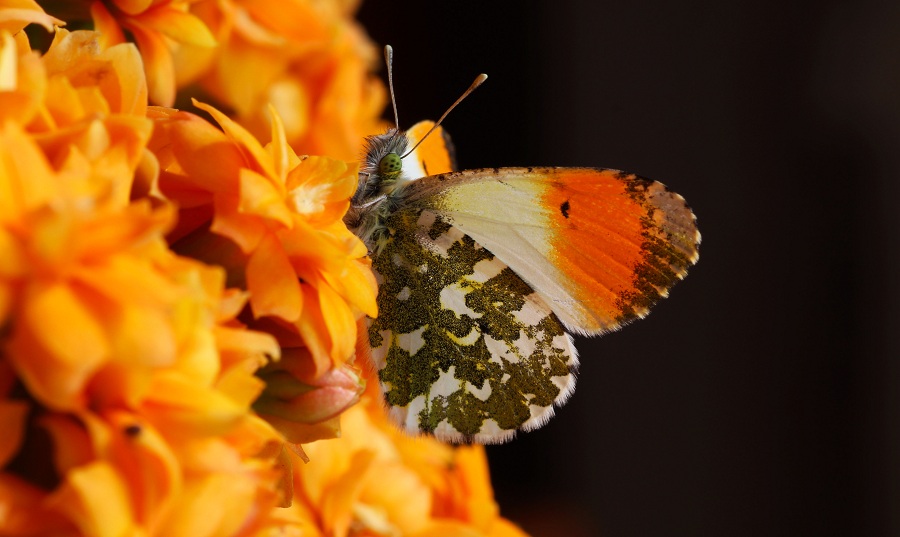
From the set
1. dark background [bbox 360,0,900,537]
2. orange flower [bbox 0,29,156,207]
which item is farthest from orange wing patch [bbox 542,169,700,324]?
dark background [bbox 360,0,900,537]

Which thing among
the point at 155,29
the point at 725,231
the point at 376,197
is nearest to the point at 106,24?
the point at 155,29

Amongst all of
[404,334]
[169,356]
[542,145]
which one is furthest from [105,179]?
[542,145]

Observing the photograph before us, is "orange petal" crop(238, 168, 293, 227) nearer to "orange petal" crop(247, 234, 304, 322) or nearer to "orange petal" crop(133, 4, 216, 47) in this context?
"orange petal" crop(247, 234, 304, 322)

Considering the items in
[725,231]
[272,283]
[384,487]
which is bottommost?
[725,231]

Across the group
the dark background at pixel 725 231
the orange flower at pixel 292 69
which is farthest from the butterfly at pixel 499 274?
the dark background at pixel 725 231

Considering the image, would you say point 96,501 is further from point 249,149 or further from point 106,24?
point 106,24
